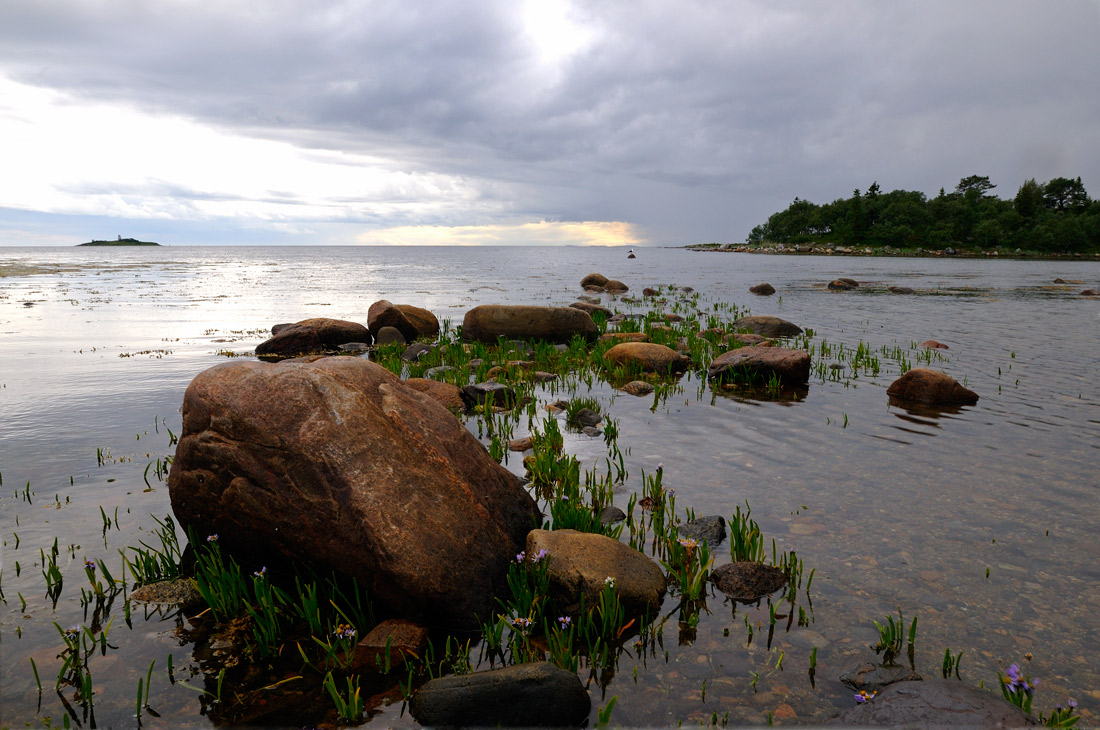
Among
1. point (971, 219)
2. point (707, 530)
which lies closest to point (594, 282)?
point (707, 530)

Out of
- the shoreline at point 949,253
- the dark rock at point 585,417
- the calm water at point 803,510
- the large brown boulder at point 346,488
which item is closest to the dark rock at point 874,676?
the calm water at point 803,510

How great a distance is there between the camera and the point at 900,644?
4.57 meters

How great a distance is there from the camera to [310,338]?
18.3 meters

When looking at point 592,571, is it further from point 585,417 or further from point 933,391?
point 933,391

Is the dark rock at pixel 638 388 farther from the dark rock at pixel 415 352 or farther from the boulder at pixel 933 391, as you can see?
the dark rock at pixel 415 352

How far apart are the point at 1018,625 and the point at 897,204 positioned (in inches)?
6249

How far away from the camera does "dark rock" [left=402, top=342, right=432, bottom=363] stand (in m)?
16.2

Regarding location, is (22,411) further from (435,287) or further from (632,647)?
(435,287)

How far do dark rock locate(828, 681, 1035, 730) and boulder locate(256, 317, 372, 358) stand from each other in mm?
16786

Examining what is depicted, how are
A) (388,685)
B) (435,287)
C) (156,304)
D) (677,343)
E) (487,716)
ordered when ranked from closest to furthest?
(487,716) < (388,685) < (677,343) < (156,304) < (435,287)

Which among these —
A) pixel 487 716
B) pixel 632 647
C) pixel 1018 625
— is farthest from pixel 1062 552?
pixel 487 716

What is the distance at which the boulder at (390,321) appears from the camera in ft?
64.2

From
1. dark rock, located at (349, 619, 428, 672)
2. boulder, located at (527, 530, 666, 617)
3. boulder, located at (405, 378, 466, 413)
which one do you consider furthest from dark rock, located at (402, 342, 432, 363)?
dark rock, located at (349, 619, 428, 672)

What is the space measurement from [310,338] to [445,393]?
9078 mm
